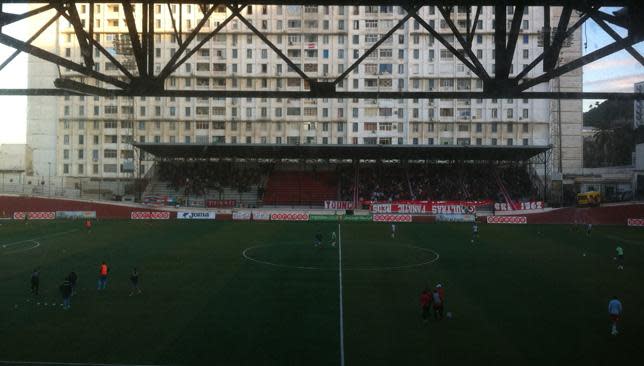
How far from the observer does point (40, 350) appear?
1756cm

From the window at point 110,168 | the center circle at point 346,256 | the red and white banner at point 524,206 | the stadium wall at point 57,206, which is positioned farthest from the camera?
the window at point 110,168

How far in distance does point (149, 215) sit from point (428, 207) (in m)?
35.6

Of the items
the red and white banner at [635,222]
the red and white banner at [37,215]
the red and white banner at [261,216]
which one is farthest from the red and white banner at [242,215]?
the red and white banner at [635,222]

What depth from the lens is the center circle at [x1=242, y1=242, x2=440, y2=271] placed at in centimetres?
3291

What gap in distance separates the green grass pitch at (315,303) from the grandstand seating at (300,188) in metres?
29.3

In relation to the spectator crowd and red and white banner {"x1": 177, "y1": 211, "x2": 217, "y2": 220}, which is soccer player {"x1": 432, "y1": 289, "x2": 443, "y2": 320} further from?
the spectator crowd

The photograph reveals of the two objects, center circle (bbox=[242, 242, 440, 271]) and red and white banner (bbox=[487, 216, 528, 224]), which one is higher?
red and white banner (bbox=[487, 216, 528, 224])

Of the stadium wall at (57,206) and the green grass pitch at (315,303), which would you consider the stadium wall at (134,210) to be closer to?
the stadium wall at (57,206)

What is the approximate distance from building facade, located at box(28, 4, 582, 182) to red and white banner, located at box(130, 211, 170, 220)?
28.9 meters

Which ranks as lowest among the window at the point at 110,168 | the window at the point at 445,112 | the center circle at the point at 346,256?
the center circle at the point at 346,256

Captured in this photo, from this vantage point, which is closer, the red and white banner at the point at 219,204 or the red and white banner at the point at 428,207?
the red and white banner at the point at 428,207

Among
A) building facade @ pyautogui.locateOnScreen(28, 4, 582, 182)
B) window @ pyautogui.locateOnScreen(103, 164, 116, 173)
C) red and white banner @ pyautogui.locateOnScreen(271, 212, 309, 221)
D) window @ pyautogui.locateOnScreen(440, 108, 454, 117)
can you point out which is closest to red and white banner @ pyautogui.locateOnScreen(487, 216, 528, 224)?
red and white banner @ pyautogui.locateOnScreen(271, 212, 309, 221)

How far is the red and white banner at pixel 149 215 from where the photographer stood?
205ft

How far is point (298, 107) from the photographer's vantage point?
91188 millimetres
